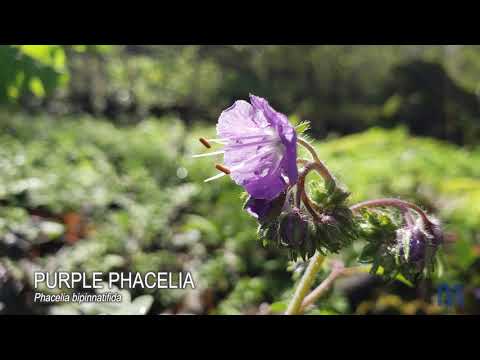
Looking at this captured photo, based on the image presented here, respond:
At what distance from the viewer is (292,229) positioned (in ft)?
3.88

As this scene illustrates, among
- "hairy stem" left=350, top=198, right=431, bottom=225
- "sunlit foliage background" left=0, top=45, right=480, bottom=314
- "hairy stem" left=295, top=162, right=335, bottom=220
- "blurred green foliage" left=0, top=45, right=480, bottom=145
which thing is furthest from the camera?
"blurred green foliage" left=0, top=45, right=480, bottom=145

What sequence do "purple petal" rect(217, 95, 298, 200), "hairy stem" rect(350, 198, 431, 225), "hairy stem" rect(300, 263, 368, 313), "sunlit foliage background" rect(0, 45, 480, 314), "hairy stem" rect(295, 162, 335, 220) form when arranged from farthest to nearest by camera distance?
1. "sunlit foliage background" rect(0, 45, 480, 314)
2. "hairy stem" rect(300, 263, 368, 313)
3. "hairy stem" rect(350, 198, 431, 225)
4. "hairy stem" rect(295, 162, 335, 220)
5. "purple petal" rect(217, 95, 298, 200)

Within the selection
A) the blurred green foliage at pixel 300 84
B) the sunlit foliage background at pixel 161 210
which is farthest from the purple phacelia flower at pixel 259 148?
the blurred green foliage at pixel 300 84

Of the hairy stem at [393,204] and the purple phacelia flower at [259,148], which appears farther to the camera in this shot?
the hairy stem at [393,204]

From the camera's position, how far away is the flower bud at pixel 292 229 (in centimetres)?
118

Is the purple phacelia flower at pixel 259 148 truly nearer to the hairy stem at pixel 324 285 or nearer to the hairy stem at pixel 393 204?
the hairy stem at pixel 393 204

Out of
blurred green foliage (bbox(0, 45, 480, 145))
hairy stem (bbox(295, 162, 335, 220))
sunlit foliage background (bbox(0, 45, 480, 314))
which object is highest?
blurred green foliage (bbox(0, 45, 480, 145))

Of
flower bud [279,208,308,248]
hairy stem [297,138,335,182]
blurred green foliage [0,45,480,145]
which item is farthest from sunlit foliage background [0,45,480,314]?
blurred green foliage [0,45,480,145]

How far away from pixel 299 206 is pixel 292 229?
0.06 metres

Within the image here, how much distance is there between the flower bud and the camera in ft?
3.88

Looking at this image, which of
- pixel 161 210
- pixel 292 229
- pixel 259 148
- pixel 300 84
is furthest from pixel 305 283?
pixel 300 84

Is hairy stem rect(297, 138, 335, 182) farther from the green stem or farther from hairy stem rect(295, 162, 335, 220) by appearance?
the green stem
